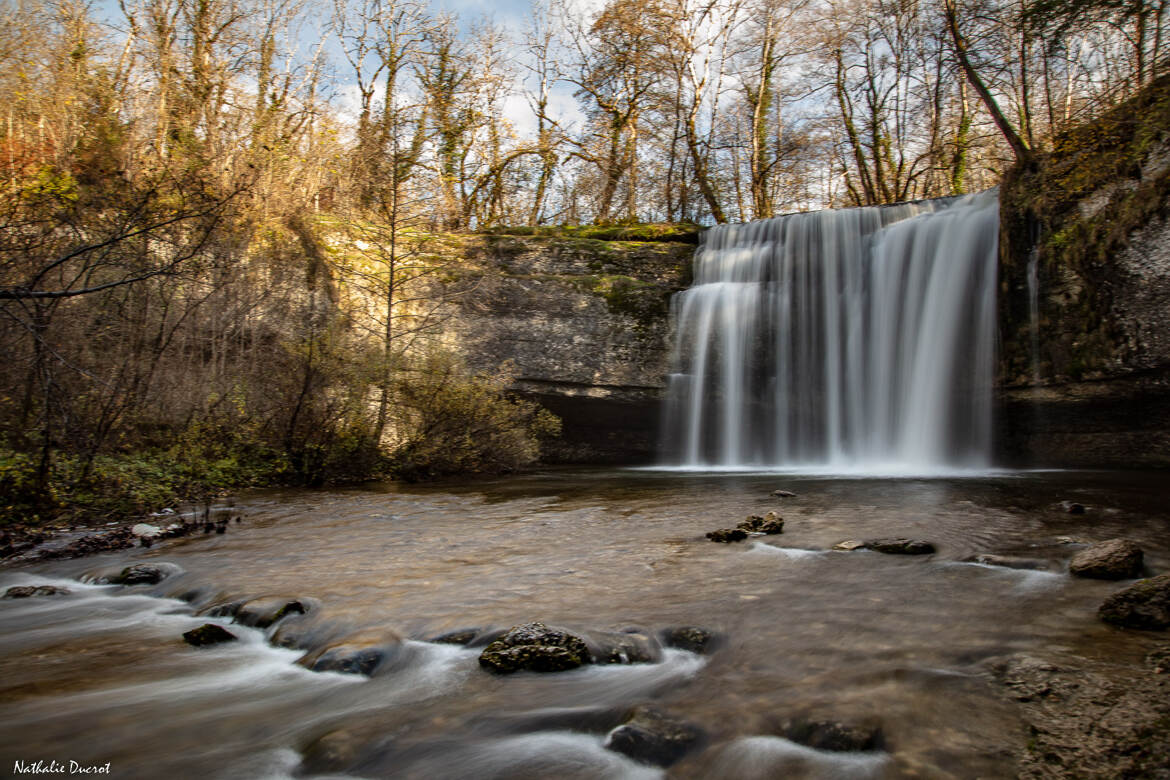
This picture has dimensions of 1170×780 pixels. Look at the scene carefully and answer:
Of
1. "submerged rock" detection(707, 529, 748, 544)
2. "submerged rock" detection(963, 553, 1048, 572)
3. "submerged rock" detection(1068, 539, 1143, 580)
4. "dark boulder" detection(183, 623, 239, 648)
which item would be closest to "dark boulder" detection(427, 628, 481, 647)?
"dark boulder" detection(183, 623, 239, 648)

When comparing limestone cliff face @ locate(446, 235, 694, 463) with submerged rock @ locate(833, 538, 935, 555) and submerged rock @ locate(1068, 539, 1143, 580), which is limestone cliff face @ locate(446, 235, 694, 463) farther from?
submerged rock @ locate(1068, 539, 1143, 580)

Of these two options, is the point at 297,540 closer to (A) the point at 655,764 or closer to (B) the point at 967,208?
(A) the point at 655,764

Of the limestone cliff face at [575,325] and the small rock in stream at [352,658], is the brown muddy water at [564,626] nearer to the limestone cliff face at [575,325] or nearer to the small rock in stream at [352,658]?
the small rock in stream at [352,658]

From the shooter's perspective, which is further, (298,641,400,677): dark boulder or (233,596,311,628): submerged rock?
(233,596,311,628): submerged rock

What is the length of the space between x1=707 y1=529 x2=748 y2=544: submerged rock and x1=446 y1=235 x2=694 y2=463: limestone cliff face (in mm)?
10388

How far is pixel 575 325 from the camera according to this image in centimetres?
1627

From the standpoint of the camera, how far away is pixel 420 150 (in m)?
19.3

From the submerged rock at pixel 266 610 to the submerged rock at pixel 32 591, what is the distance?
1511mm

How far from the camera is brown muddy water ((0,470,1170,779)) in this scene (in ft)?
7.73

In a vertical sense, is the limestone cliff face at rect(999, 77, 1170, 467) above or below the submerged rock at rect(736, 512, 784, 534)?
above

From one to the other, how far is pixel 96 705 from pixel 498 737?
1.74 meters

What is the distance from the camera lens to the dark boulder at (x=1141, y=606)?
312 cm

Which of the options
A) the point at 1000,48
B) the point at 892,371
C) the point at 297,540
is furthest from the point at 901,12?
the point at 297,540

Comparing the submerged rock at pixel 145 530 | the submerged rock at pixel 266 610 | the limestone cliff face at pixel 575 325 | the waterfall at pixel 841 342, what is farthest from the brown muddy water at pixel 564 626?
the limestone cliff face at pixel 575 325
